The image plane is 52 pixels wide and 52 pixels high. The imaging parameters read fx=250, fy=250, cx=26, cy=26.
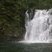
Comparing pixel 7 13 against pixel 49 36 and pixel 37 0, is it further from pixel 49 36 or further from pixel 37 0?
pixel 37 0

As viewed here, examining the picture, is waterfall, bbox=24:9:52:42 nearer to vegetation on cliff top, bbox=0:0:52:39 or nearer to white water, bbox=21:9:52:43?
white water, bbox=21:9:52:43

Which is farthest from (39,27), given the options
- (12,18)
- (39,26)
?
(12,18)

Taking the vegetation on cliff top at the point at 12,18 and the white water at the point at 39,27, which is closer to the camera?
the white water at the point at 39,27

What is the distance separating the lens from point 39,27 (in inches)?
1303

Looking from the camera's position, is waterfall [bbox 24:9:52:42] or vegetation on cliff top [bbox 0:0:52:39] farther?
vegetation on cliff top [bbox 0:0:52:39]

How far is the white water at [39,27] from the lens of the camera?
31.4 metres

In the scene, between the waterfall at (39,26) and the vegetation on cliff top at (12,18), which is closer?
the waterfall at (39,26)

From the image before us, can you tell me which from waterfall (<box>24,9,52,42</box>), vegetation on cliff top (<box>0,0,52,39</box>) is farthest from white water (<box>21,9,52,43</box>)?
vegetation on cliff top (<box>0,0,52,39</box>)

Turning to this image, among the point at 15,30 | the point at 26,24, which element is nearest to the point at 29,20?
the point at 26,24

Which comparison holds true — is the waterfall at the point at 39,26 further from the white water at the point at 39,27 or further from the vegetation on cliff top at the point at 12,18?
the vegetation on cliff top at the point at 12,18

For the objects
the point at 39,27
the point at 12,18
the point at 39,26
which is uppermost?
the point at 12,18

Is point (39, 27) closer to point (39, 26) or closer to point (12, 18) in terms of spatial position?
point (39, 26)

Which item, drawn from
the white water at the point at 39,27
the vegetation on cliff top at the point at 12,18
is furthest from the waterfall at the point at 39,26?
the vegetation on cliff top at the point at 12,18

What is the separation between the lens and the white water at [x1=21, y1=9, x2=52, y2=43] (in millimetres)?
31411
